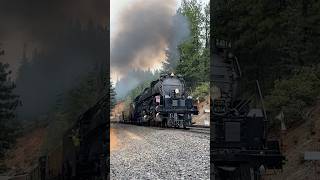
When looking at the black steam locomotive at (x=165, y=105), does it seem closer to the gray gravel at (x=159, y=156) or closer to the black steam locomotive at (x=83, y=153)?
the gray gravel at (x=159, y=156)

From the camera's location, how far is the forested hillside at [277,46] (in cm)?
806

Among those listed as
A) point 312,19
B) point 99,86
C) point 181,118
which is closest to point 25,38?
point 99,86

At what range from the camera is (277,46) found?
8273 millimetres

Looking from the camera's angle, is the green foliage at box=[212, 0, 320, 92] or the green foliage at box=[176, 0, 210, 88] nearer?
the green foliage at box=[212, 0, 320, 92]

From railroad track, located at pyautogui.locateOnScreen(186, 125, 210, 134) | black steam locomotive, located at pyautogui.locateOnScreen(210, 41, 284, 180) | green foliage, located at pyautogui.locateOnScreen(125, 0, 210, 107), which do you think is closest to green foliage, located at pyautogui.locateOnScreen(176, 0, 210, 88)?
green foliage, located at pyautogui.locateOnScreen(125, 0, 210, 107)

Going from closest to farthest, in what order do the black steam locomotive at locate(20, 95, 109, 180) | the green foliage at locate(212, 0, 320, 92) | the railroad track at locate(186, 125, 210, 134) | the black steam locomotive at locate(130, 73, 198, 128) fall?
the black steam locomotive at locate(20, 95, 109, 180) < the green foliage at locate(212, 0, 320, 92) < the railroad track at locate(186, 125, 210, 134) < the black steam locomotive at locate(130, 73, 198, 128)

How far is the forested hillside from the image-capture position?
8.06m

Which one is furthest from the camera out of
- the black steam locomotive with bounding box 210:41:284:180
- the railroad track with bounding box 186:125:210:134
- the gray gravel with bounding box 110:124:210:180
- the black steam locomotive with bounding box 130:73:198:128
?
the black steam locomotive with bounding box 130:73:198:128

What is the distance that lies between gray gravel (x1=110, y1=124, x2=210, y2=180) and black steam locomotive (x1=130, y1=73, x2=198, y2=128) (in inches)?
Answer: 20.7

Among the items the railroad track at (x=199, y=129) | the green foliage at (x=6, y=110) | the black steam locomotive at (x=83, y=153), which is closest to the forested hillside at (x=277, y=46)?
the railroad track at (x=199, y=129)

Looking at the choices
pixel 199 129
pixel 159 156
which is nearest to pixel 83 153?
pixel 159 156

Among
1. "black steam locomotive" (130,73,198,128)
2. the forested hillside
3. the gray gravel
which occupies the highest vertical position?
the forested hillside

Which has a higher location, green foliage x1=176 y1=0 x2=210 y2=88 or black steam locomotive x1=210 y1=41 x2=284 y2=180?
green foliage x1=176 y1=0 x2=210 y2=88

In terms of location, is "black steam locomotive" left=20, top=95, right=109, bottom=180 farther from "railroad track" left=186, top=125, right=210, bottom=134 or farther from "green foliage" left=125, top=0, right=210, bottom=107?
"railroad track" left=186, top=125, right=210, bottom=134
